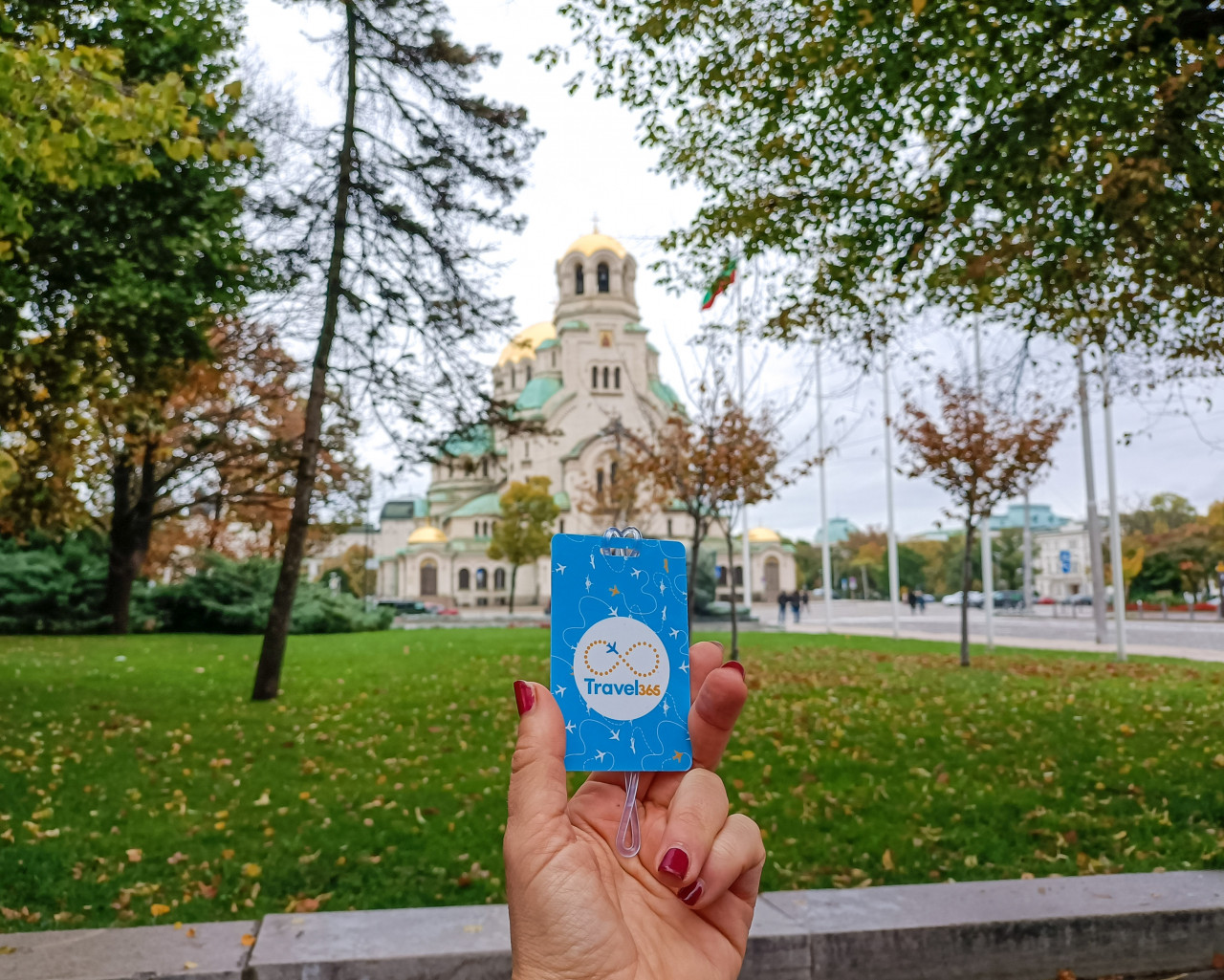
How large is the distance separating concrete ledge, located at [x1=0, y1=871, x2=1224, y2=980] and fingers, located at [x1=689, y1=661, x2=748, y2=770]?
102 inches

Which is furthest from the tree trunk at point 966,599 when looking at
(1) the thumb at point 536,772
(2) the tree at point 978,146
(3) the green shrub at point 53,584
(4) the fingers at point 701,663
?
(3) the green shrub at point 53,584

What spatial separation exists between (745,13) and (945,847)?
7.50 metres

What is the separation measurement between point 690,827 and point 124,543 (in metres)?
25.9

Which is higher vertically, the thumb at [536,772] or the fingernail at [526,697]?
the fingernail at [526,697]

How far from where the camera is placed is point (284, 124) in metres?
13.3

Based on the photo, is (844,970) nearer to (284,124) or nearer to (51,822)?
(51,822)

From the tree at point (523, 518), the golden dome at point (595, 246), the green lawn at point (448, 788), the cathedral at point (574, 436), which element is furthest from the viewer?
the golden dome at point (595, 246)

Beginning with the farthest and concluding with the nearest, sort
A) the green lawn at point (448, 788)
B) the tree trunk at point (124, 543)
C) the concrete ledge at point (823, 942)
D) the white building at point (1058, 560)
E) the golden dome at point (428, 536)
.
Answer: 1. the white building at point (1058, 560)
2. the golden dome at point (428, 536)
3. the tree trunk at point (124, 543)
4. the green lawn at point (448, 788)
5. the concrete ledge at point (823, 942)

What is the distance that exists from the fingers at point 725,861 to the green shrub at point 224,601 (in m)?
26.3

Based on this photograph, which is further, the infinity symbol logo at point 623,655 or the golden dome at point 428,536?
the golden dome at point 428,536

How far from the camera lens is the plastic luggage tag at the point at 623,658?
163cm

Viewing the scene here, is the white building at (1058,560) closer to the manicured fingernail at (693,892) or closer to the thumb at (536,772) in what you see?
the manicured fingernail at (693,892)

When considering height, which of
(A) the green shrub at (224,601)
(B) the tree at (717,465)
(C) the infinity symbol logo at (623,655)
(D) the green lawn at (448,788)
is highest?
(B) the tree at (717,465)

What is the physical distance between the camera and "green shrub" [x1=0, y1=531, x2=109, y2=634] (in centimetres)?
2350
